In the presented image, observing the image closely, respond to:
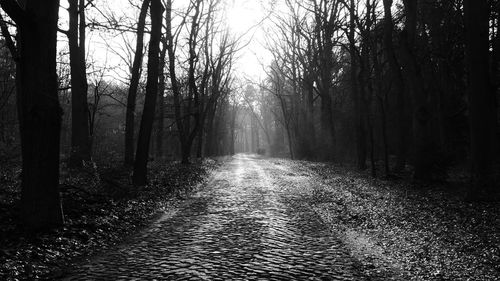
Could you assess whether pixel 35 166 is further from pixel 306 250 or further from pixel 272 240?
pixel 306 250

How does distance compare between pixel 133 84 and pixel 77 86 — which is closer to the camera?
pixel 77 86

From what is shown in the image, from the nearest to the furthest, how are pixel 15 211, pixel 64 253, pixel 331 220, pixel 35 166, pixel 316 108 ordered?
pixel 64 253, pixel 35 166, pixel 15 211, pixel 331 220, pixel 316 108

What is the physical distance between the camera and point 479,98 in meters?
10.9

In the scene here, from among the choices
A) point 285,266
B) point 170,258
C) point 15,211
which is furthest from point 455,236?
point 15,211

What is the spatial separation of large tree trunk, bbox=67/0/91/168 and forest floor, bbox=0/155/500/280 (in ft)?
21.2

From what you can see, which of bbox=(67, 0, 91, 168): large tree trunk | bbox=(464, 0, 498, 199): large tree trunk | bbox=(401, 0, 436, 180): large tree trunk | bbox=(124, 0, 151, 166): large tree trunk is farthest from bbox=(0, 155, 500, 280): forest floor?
bbox=(124, 0, 151, 166): large tree trunk

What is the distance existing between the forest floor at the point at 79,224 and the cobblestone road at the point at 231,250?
0.44m

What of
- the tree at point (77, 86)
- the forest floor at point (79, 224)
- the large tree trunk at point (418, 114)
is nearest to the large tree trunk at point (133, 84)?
the tree at point (77, 86)

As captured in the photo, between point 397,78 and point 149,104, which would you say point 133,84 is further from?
point 397,78

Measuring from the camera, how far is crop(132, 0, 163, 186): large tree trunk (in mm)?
14242

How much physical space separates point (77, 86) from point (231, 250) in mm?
14991

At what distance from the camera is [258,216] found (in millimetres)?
9570

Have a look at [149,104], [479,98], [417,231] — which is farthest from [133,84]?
[417,231]

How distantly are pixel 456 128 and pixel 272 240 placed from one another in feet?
74.8
